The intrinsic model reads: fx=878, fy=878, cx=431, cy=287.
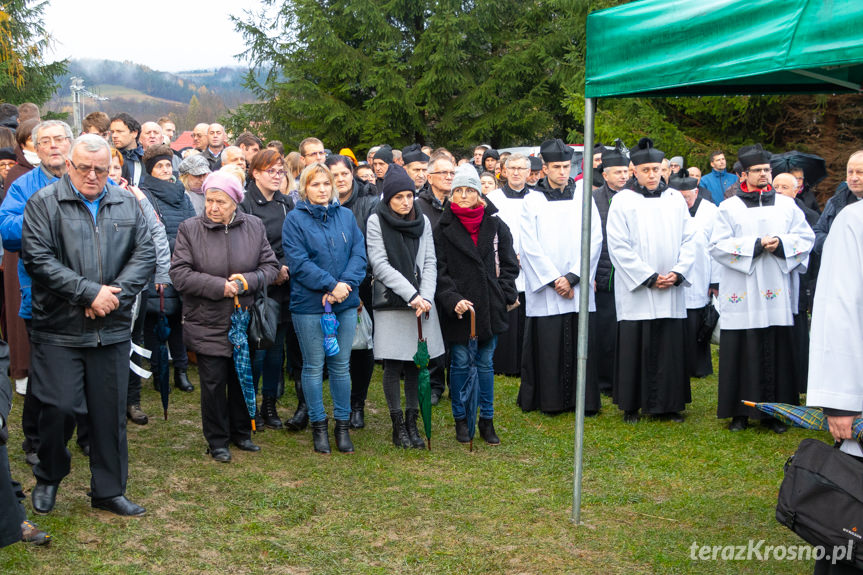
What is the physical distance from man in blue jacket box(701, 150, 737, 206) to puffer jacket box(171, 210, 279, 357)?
900 centimetres

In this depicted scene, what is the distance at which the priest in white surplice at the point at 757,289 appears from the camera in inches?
284

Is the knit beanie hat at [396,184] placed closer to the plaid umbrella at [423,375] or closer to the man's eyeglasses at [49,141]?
the plaid umbrella at [423,375]

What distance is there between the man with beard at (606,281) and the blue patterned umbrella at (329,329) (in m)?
3.01

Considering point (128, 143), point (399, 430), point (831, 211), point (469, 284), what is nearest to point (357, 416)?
point (399, 430)

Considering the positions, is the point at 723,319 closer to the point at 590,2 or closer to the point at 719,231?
the point at 719,231

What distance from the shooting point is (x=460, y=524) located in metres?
5.13

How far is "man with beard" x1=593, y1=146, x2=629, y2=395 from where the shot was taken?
854 cm

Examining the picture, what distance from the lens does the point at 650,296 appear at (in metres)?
7.55

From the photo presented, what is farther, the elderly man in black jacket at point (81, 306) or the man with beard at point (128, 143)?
the man with beard at point (128, 143)

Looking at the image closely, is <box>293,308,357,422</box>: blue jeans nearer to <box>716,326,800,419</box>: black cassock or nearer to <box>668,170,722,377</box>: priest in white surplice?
<box>716,326,800,419</box>: black cassock

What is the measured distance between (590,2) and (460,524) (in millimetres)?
17239

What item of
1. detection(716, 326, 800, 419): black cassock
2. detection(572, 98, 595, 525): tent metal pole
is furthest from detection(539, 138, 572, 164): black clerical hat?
detection(572, 98, 595, 525): tent metal pole

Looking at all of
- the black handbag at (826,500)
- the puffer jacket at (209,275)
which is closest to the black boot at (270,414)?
the puffer jacket at (209,275)

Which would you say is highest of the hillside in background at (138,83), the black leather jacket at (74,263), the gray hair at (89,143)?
the hillside in background at (138,83)
